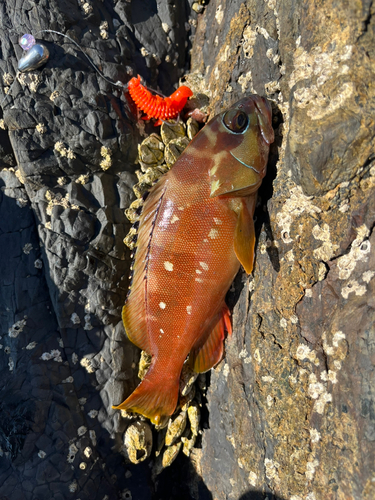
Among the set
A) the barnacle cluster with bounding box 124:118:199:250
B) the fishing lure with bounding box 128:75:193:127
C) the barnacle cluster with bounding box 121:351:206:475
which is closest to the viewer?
the barnacle cluster with bounding box 121:351:206:475

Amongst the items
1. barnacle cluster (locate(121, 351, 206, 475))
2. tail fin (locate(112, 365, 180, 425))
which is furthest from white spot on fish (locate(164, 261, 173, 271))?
barnacle cluster (locate(121, 351, 206, 475))

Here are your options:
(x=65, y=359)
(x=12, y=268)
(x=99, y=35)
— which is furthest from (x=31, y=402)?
(x=99, y=35)

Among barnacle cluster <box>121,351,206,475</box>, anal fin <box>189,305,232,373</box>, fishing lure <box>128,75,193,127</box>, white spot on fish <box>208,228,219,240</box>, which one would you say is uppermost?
fishing lure <box>128,75,193,127</box>

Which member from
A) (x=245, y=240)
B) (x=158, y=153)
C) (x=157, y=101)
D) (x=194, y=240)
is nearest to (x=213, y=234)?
(x=194, y=240)

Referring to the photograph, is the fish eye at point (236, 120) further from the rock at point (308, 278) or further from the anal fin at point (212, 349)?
the anal fin at point (212, 349)

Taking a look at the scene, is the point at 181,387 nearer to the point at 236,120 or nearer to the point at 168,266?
the point at 168,266

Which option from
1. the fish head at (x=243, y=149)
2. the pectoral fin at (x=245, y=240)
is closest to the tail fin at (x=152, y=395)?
the pectoral fin at (x=245, y=240)

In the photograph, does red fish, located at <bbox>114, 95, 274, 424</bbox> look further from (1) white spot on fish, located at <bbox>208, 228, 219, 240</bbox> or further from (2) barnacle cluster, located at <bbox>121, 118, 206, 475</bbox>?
(2) barnacle cluster, located at <bbox>121, 118, 206, 475</bbox>

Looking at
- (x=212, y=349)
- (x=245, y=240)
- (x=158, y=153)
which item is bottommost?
(x=212, y=349)
